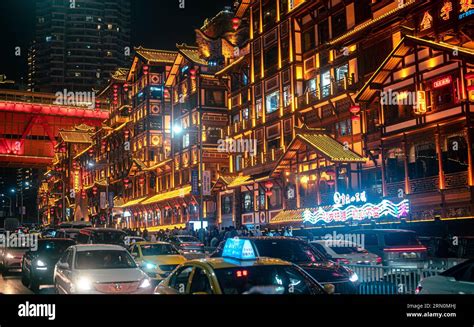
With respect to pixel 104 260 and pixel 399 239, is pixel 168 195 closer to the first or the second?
pixel 399 239

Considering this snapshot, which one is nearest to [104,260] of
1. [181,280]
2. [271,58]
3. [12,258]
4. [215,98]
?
[181,280]

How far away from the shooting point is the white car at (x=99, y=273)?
45.6ft

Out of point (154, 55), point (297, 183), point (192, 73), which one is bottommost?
point (297, 183)

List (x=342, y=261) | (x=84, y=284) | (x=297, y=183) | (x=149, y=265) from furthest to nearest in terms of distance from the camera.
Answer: (x=297, y=183) → (x=149, y=265) → (x=342, y=261) → (x=84, y=284)

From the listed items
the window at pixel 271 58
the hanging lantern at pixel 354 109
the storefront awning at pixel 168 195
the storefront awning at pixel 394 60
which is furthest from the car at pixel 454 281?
the storefront awning at pixel 168 195

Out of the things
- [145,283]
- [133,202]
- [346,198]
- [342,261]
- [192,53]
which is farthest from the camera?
[133,202]

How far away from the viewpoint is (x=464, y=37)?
2967cm

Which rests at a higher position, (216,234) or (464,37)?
(464,37)

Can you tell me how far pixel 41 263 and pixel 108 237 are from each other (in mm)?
6387

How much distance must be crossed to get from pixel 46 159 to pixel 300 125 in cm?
5779

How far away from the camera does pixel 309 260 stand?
50.4ft
